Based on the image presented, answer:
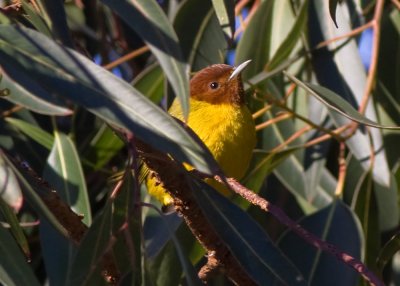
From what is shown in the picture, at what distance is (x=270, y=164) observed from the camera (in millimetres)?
3520

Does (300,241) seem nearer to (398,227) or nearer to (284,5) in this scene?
(398,227)

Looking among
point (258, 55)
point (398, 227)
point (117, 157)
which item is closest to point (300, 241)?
point (398, 227)

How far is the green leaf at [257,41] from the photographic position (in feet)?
12.0

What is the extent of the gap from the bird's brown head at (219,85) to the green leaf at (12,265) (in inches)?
60.5

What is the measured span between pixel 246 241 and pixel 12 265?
22.7 inches

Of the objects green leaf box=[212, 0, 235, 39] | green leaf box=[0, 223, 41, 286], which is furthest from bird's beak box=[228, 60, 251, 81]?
green leaf box=[0, 223, 41, 286]

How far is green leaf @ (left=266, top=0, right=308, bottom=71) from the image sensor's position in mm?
3418

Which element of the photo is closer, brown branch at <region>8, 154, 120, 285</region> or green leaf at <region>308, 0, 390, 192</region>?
brown branch at <region>8, 154, 120, 285</region>

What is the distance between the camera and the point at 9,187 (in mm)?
1865

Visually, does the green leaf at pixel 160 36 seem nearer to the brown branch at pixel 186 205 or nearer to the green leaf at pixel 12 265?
the brown branch at pixel 186 205

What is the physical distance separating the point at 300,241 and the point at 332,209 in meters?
0.20

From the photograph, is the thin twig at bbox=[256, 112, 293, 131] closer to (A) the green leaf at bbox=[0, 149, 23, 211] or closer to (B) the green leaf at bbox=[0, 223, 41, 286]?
(B) the green leaf at bbox=[0, 223, 41, 286]

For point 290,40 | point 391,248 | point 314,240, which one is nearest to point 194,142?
point 314,240

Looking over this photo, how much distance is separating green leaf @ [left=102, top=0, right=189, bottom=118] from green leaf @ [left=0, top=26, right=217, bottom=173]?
0.29 feet
